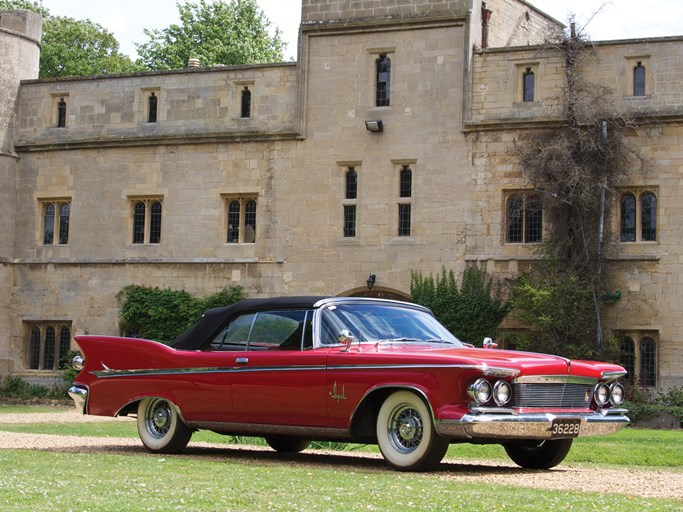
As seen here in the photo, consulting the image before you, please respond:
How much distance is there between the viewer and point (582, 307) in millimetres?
23500

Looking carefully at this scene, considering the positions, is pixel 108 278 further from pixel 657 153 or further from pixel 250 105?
pixel 657 153

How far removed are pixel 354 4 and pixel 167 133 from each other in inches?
213

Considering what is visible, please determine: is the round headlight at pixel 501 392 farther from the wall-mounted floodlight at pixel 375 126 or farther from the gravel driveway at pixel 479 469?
the wall-mounted floodlight at pixel 375 126

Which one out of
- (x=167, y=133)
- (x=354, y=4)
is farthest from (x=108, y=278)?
(x=354, y=4)

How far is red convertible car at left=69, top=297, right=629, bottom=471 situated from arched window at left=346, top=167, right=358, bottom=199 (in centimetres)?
1404

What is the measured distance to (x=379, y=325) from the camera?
11.2 m

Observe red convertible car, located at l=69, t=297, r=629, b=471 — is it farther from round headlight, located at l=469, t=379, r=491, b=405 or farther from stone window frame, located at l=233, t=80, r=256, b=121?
stone window frame, located at l=233, t=80, r=256, b=121

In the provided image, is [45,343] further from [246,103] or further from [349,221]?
[349,221]

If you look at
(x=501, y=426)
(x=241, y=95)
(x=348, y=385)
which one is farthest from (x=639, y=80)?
(x=501, y=426)

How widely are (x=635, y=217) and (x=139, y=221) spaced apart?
11.7m

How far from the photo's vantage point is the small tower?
28.9 meters

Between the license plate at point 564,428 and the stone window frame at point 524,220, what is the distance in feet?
48.7

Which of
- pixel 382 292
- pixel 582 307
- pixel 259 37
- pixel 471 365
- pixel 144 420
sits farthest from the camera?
pixel 259 37

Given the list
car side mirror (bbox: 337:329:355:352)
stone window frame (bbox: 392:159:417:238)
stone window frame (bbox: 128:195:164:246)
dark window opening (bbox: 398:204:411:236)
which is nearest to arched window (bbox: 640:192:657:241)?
stone window frame (bbox: 392:159:417:238)
